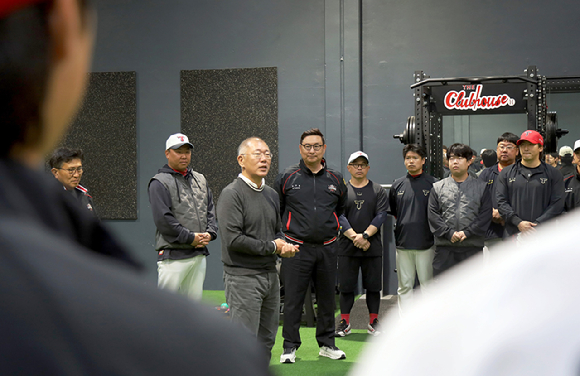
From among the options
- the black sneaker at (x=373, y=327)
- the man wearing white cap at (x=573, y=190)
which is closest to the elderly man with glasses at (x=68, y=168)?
the black sneaker at (x=373, y=327)

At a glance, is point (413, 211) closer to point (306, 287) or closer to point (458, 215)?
point (458, 215)

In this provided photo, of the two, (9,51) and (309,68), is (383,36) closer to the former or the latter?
(309,68)

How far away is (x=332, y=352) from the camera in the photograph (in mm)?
4746

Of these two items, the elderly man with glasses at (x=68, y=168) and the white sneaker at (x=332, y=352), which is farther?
the white sneaker at (x=332, y=352)

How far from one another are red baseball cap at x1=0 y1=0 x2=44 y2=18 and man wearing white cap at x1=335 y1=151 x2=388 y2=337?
546 cm

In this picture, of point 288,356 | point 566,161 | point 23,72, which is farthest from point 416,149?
point 23,72

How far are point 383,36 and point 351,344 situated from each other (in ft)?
14.7

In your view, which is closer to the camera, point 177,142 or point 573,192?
point 177,142

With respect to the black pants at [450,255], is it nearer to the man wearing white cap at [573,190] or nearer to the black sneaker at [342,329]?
the black sneaker at [342,329]

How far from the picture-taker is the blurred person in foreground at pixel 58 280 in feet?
0.75

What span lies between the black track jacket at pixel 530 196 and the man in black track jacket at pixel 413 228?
0.82 metres

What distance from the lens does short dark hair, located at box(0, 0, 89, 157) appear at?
280 mm

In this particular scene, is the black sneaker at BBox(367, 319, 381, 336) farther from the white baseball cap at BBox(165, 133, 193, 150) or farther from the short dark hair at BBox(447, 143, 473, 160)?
the white baseball cap at BBox(165, 133, 193, 150)

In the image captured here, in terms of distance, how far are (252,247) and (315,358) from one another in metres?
1.49
